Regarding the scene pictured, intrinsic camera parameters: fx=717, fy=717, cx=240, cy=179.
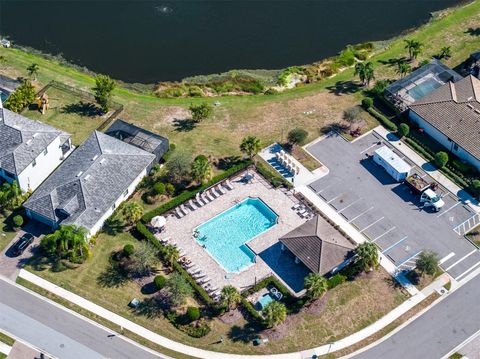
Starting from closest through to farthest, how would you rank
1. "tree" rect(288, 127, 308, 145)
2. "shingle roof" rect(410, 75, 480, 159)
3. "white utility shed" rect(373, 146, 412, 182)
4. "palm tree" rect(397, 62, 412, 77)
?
"white utility shed" rect(373, 146, 412, 182), "shingle roof" rect(410, 75, 480, 159), "tree" rect(288, 127, 308, 145), "palm tree" rect(397, 62, 412, 77)

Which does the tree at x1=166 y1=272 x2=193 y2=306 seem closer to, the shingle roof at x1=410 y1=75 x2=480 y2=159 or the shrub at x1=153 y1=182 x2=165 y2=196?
the shrub at x1=153 y1=182 x2=165 y2=196

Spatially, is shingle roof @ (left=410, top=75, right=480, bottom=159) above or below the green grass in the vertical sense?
above

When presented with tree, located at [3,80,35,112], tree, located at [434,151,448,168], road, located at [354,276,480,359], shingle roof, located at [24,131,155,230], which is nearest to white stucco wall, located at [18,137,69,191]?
shingle roof, located at [24,131,155,230]

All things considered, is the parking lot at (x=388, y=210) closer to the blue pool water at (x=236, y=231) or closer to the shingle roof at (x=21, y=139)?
the blue pool water at (x=236, y=231)

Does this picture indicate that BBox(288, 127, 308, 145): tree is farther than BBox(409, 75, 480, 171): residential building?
Yes

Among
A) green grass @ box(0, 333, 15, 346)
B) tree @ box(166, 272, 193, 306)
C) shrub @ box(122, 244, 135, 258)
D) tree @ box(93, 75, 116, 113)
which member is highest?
tree @ box(93, 75, 116, 113)

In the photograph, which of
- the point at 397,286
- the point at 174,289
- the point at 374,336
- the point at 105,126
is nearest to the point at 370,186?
the point at 397,286

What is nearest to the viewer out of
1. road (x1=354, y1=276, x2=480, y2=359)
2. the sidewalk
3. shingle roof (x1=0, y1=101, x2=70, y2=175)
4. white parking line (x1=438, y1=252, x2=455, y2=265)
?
road (x1=354, y1=276, x2=480, y2=359)

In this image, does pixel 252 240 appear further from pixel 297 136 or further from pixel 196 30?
pixel 196 30
